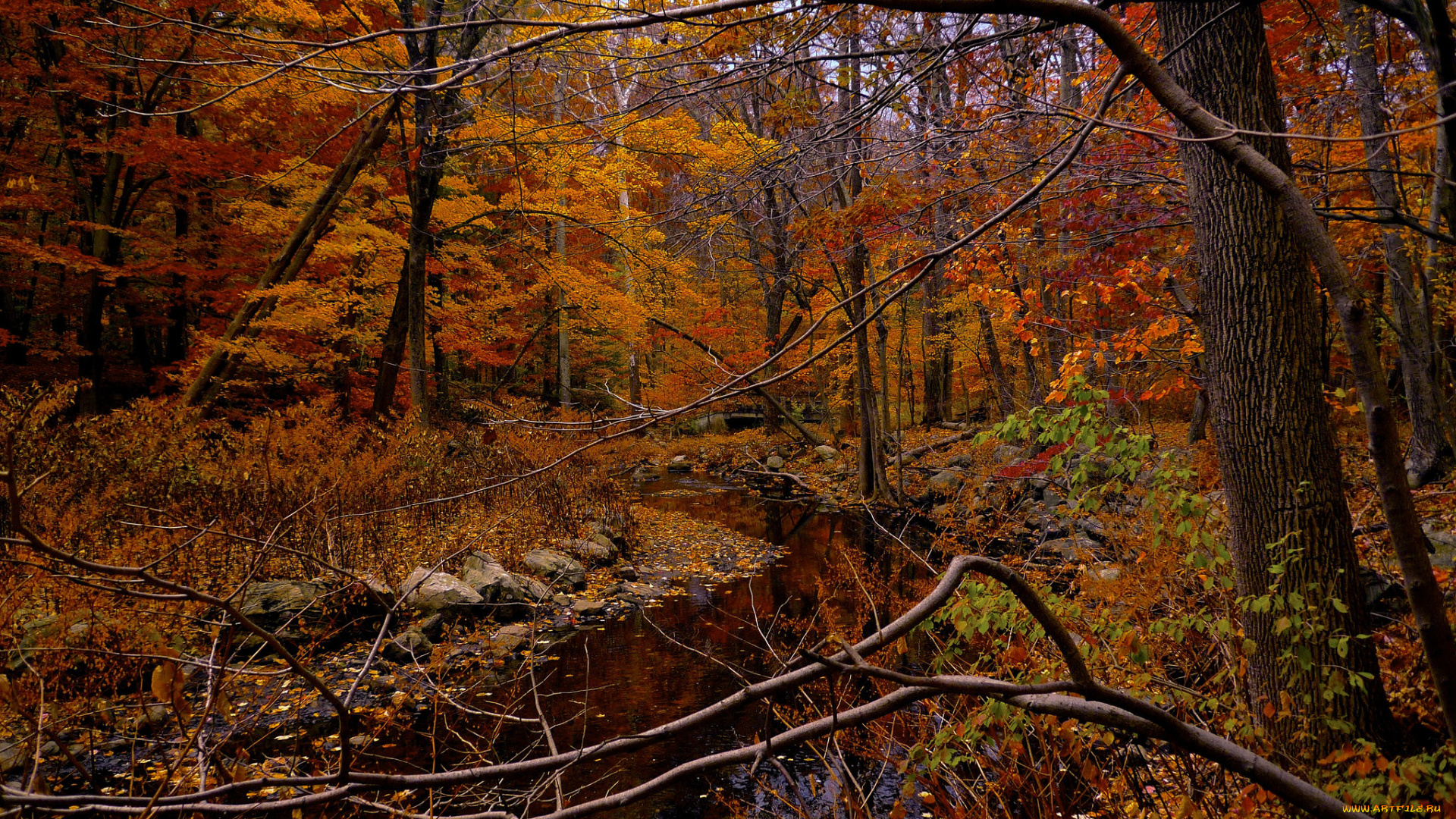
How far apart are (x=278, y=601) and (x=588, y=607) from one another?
2950 mm

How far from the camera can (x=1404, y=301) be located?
17.6 ft

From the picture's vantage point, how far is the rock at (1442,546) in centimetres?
490

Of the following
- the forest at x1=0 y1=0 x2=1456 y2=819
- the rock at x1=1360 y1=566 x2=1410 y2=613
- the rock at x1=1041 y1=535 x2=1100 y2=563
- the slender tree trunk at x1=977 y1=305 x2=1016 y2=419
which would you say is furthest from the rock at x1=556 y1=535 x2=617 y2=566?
the slender tree trunk at x1=977 y1=305 x2=1016 y2=419

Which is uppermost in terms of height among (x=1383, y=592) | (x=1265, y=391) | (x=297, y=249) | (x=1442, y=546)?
(x=297, y=249)

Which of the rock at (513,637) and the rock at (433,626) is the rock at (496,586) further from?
the rock at (433,626)

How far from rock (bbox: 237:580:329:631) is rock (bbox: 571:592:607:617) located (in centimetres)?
245

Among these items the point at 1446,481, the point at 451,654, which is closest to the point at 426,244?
the point at 451,654

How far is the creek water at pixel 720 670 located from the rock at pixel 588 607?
10.7 inches

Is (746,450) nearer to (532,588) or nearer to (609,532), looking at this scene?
(609,532)

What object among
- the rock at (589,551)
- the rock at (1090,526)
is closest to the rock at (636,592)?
the rock at (589,551)

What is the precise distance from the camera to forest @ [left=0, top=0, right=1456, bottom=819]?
1.78m

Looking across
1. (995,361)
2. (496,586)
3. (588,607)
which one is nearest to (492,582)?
(496,586)

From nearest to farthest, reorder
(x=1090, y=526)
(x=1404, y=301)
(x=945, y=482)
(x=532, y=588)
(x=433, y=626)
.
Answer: (x=1404, y=301), (x=433, y=626), (x=532, y=588), (x=1090, y=526), (x=945, y=482)

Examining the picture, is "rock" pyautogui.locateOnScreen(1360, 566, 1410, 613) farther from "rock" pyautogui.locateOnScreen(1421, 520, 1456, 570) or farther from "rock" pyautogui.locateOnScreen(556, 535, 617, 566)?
"rock" pyautogui.locateOnScreen(556, 535, 617, 566)
